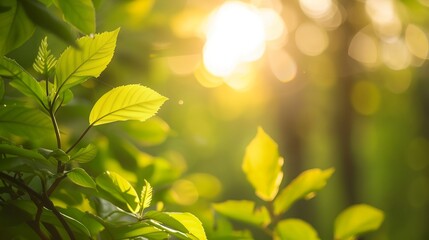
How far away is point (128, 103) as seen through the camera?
0.70 m

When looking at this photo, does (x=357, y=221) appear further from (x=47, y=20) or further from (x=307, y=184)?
(x=47, y=20)

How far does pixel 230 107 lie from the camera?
12.8m

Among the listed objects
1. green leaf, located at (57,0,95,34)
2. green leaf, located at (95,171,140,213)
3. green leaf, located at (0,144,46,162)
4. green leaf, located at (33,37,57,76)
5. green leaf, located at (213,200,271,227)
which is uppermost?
green leaf, located at (57,0,95,34)

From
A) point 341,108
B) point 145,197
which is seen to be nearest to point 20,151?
point 145,197

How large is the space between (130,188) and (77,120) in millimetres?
631

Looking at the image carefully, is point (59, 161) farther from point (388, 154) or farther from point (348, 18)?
point (388, 154)

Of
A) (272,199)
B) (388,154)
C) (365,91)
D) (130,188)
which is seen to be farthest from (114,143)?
(388,154)

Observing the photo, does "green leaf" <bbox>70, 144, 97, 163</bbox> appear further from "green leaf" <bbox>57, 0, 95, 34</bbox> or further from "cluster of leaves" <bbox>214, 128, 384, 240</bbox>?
"cluster of leaves" <bbox>214, 128, 384, 240</bbox>

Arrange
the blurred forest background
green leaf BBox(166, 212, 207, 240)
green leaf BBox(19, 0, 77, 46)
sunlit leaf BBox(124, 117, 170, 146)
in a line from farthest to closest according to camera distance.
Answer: the blurred forest background, sunlit leaf BBox(124, 117, 170, 146), green leaf BBox(166, 212, 207, 240), green leaf BBox(19, 0, 77, 46)

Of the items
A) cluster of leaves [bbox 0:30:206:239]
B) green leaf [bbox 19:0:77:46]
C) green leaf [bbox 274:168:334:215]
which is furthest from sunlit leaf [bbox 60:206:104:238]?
green leaf [bbox 274:168:334:215]

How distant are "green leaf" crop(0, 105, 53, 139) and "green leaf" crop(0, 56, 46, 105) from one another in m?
0.04

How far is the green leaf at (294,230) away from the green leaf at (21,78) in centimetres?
42

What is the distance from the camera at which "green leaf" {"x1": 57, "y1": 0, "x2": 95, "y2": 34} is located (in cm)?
65

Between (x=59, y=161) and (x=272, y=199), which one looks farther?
(x=272, y=199)
